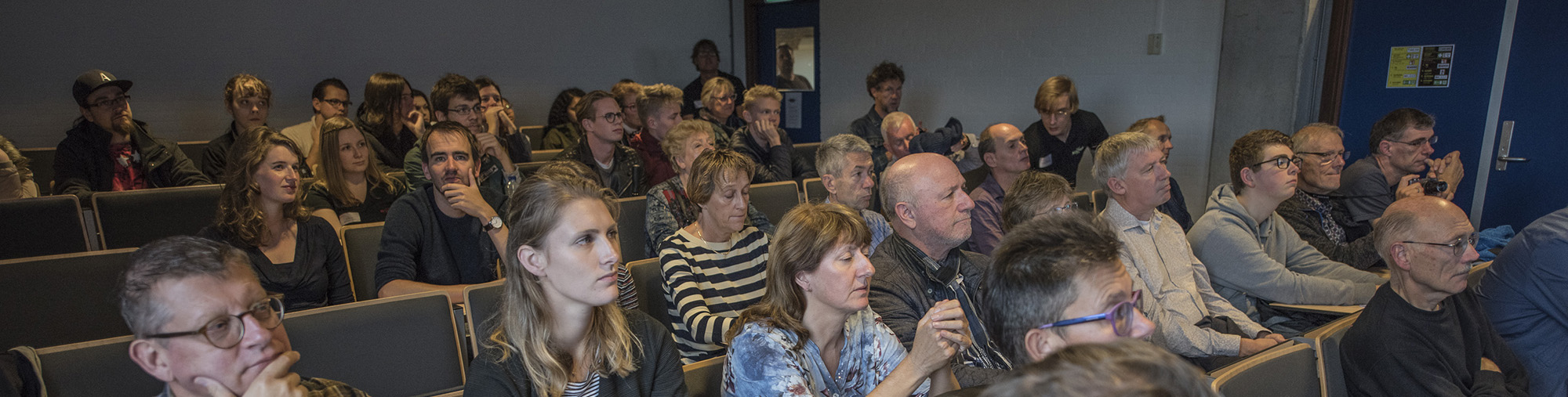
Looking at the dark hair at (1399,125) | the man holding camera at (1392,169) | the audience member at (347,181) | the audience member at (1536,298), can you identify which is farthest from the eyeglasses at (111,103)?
the dark hair at (1399,125)

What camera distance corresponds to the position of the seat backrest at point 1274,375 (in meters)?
1.72

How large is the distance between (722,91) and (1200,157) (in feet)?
10.4

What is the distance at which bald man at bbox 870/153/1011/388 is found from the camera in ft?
6.90

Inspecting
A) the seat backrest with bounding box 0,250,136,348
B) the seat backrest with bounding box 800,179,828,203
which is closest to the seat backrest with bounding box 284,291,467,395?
the seat backrest with bounding box 0,250,136,348

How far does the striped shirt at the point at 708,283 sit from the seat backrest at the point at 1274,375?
1.20 meters

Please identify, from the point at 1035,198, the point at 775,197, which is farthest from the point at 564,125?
the point at 1035,198

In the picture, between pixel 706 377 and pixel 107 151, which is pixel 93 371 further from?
pixel 107 151

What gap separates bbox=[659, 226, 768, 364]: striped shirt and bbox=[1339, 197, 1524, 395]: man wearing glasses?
1.58m

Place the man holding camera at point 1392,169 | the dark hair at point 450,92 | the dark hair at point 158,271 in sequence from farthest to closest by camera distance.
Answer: the dark hair at point 450,92, the man holding camera at point 1392,169, the dark hair at point 158,271

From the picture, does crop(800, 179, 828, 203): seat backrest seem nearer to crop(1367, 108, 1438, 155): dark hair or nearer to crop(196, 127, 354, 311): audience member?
crop(196, 127, 354, 311): audience member

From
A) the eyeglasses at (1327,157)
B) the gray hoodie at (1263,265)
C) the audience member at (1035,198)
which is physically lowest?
the gray hoodie at (1263,265)

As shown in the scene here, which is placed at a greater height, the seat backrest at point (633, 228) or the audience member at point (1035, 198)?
the audience member at point (1035, 198)

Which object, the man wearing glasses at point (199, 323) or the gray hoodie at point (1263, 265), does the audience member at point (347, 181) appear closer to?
the man wearing glasses at point (199, 323)

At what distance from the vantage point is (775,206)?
386 cm
